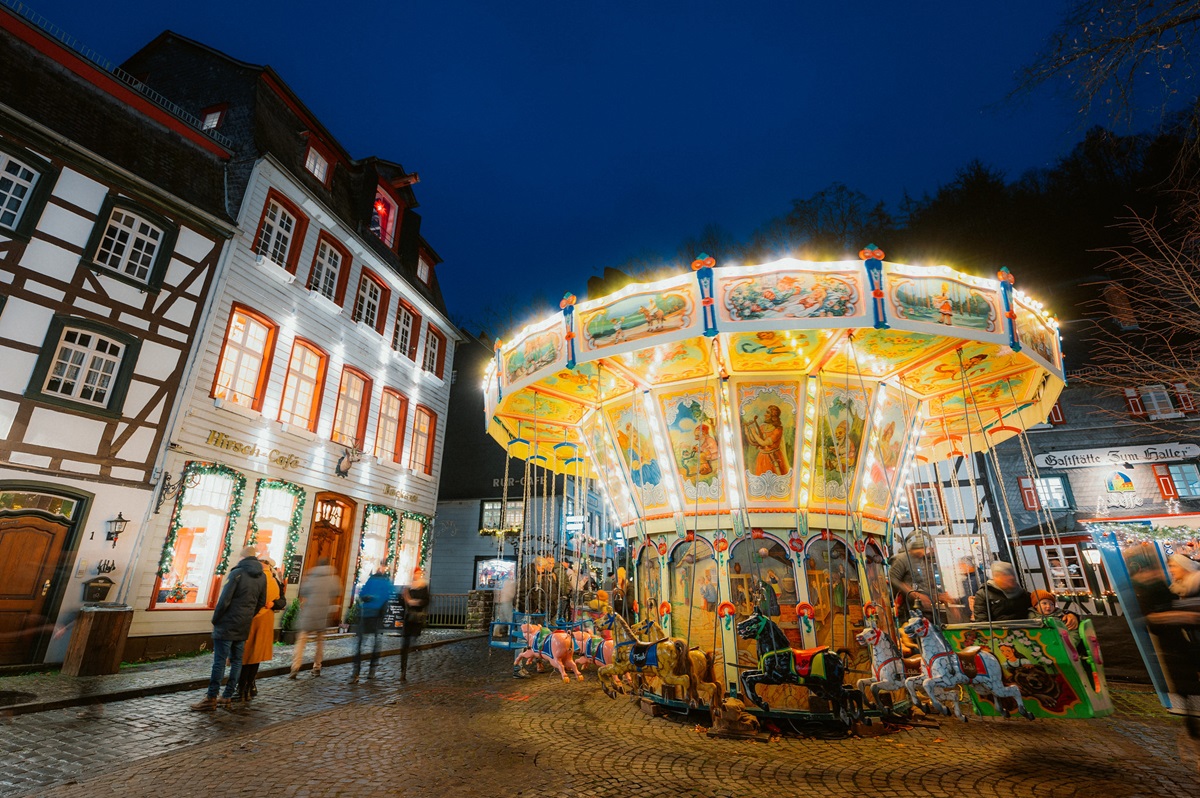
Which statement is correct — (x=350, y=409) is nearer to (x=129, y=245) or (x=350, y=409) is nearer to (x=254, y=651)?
(x=129, y=245)

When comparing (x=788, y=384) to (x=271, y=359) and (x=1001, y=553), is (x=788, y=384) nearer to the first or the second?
(x=271, y=359)

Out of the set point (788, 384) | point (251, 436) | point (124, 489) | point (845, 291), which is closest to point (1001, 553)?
point (788, 384)

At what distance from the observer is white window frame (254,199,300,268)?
1254 centimetres

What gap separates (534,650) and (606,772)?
5530 mm

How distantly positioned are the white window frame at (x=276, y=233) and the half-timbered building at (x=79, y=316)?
127cm

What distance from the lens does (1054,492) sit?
20.7m

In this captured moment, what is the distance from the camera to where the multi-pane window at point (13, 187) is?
8.88 m

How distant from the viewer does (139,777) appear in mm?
4012

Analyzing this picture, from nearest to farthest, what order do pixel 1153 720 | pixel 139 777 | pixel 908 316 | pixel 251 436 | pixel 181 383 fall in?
pixel 139 777, pixel 908 316, pixel 1153 720, pixel 181 383, pixel 251 436

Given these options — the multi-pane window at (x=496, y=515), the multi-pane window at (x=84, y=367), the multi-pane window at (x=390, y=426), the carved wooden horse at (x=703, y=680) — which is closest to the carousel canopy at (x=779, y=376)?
the carved wooden horse at (x=703, y=680)

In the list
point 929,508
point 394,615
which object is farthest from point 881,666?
point 929,508

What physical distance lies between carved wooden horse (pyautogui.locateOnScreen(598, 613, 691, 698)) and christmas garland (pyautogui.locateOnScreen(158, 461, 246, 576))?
8144 mm

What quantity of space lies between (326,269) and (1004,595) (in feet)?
51.2

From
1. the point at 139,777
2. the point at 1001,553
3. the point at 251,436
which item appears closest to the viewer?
the point at 139,777
